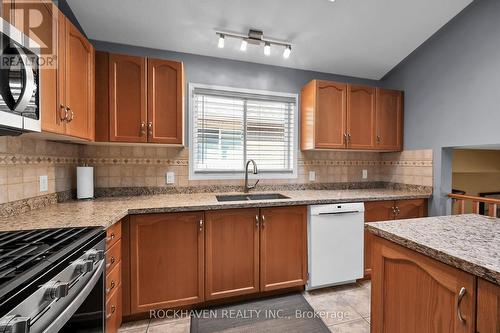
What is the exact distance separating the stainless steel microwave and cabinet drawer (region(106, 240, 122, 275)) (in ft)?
2.64

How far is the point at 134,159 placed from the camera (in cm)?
222

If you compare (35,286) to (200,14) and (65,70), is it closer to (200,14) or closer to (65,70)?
(65,70)

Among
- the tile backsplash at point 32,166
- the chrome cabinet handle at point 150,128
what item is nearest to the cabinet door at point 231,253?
the chrome cabinet handle at point 150,128

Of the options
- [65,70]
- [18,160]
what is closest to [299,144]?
[65,70]

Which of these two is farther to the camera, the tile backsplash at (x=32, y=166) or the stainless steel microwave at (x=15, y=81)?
the tile backsplash at (x=32, y=166)

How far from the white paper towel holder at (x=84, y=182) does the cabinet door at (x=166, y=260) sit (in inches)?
26.9

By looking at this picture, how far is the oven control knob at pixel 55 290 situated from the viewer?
729 mm

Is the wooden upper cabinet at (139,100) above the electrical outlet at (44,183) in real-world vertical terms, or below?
above

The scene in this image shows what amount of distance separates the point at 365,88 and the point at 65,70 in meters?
2.76

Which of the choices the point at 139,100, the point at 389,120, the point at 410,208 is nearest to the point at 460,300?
the point at 410,208

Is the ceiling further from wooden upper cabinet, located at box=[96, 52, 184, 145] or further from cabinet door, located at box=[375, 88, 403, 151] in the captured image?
cabinet door, located at box=[375, 88, 403, 151]

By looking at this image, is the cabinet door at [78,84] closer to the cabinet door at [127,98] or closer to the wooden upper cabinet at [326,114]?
the cabinet door at [127,98]

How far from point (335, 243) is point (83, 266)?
6.22ft

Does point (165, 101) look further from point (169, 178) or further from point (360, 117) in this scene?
point (360, 117)
